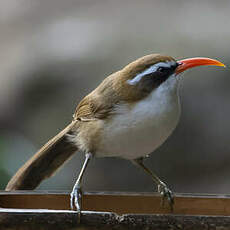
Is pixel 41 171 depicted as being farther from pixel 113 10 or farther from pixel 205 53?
pixel 113 10

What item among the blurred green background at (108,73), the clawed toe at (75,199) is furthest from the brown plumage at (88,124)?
the blurred green background at (108,73)

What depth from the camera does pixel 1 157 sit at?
633 centimetres

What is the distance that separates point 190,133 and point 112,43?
2.02 meters

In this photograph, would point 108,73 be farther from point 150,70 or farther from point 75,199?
point 75,199

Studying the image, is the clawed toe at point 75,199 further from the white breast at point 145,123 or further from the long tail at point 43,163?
the long tail at point 43,163

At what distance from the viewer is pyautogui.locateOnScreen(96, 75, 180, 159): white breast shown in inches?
134

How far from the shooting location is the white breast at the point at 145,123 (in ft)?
11.1

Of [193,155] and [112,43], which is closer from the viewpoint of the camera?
[193,155]

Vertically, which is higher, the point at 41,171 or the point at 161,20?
the point at 161,20

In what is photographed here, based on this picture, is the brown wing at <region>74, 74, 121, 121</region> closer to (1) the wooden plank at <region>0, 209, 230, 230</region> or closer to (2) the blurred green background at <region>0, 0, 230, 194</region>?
(1) the wooden plank at <region>0, 209, 230, 230</region>

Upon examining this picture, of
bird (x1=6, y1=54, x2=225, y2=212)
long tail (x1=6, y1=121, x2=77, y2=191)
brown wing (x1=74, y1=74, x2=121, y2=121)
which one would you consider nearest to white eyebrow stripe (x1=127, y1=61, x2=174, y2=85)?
bird (x1=6, y1=54, x2=225, y2=212)

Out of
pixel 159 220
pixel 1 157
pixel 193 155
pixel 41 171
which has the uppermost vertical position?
pixel 159 220

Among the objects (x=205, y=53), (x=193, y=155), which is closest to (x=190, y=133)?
(x=193, y=155)

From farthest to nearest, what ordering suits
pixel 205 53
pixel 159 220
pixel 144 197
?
pixel 205 53 < pixel 144 197 < pixel 159 220
